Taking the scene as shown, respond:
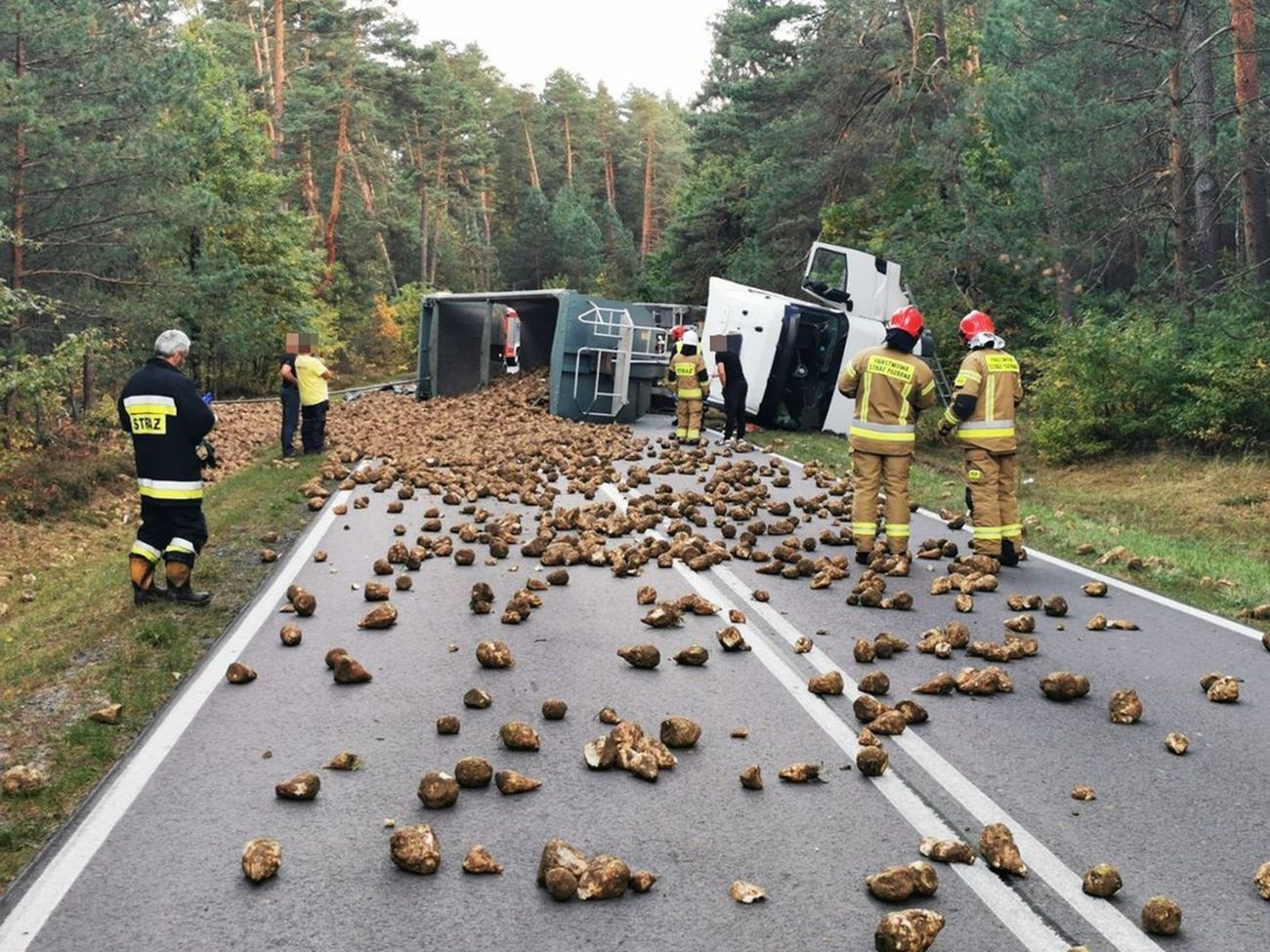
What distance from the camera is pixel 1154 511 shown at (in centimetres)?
1363

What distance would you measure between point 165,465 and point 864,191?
1139 inches

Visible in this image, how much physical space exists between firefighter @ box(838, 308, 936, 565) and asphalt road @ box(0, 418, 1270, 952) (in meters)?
2.16

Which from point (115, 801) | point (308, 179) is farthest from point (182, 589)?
point (308, 179)

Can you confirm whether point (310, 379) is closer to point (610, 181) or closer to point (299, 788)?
point (299, 788)

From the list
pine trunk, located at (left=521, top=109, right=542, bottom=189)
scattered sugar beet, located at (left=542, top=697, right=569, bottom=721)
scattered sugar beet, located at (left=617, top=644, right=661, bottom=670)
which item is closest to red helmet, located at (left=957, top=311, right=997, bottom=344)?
scattered sugar beet, located at (left=617, top=644, right=661, bottom=670)

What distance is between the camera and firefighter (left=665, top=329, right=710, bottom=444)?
18734mm

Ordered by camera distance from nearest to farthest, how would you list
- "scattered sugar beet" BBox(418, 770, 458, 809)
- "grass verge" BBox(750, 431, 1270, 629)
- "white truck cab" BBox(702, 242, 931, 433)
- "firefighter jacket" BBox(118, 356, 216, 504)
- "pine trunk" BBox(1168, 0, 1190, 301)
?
"scattered sugar beet" BBox(418, 770, 458, 809) < "firefighter jacket" BBox(118, 356, 216, 504) < "grass verge" BBox(750, 431, 1270, 629) < "pine trunk" BBox(1168, 0, 1190, 301) < "white truck cab" BBox(702, 242, 931, 433)

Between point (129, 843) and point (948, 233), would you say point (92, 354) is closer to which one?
point (948, 233)

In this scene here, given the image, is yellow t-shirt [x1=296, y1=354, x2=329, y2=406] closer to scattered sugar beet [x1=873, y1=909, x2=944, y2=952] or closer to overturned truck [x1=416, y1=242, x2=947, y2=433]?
overturned truck [x1=416, y1=242, x2=947, y2=433]

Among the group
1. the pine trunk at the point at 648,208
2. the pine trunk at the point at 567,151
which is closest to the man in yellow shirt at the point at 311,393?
the pine trunk at the point at 648,208

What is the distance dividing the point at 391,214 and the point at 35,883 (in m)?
63.5

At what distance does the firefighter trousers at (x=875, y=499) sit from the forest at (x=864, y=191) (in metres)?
7.99

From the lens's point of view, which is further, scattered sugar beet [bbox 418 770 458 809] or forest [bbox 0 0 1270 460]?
forest [bbox 0 0 1270 460]

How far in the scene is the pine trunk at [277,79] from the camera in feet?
153
